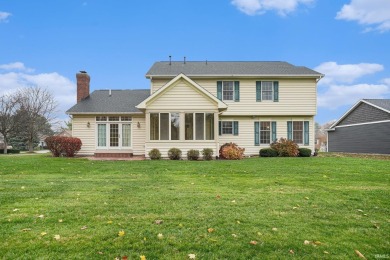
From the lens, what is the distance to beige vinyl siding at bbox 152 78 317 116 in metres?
19.9

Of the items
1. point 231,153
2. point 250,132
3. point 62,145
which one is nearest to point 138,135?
point 62,145

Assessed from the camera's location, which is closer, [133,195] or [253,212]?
[253,212]

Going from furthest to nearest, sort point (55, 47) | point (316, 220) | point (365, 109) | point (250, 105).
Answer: point (365, 109), point (55, 47), point (250, 105), point (316, 220)

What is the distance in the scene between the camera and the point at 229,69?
2108 cm

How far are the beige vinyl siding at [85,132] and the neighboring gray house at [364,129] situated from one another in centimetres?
2401

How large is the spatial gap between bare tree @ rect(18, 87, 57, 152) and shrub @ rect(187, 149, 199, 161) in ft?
83.8

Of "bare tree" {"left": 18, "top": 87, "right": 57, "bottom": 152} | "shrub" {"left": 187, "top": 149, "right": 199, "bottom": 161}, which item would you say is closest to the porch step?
"shrub" {"left": 187, "top": 149, "right": 199, "bottom": 161}

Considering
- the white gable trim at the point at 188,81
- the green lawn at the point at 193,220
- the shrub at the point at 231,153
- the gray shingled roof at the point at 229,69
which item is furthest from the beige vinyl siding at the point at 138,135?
the green lawn at the point at 193,220

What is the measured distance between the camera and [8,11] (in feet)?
60.8

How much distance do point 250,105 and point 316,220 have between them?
15750 millimetres

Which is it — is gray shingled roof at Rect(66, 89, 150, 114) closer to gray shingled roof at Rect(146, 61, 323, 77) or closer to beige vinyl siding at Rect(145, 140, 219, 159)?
gray shingled roof at Rect(146, 61, 323, 77)

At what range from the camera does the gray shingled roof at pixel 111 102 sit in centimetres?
1927

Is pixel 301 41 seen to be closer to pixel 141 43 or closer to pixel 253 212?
pixel 141 43

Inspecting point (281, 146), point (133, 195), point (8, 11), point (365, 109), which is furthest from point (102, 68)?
point (365, 109)
